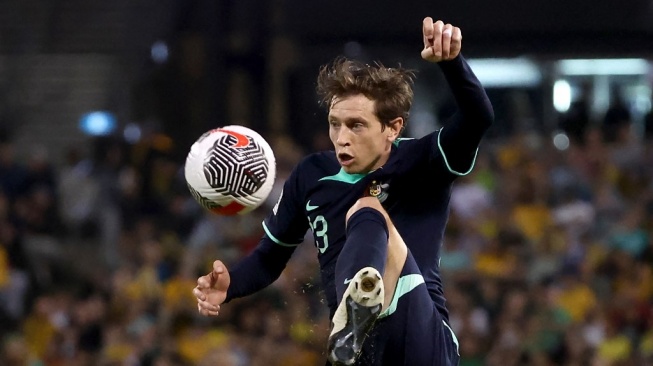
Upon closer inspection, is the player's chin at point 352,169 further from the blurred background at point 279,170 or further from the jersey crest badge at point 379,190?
the blurred background at point 279,170

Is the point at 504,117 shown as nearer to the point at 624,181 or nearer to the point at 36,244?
the point at 624,181

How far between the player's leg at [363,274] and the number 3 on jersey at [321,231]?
372 mm

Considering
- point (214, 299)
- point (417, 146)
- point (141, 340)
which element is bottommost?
point (141, 340)

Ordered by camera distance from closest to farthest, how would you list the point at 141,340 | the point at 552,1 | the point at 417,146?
the point at 417,146
the point at 141,340
the point at 552,1

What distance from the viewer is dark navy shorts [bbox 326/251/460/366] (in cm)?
463

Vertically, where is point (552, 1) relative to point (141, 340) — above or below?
above

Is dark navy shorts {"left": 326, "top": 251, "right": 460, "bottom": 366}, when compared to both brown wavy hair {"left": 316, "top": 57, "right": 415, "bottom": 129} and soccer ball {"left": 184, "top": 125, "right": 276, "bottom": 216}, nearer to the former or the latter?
brown wavy hair {"left": 316, "top": 57, "right": 415, "bottom": 129}

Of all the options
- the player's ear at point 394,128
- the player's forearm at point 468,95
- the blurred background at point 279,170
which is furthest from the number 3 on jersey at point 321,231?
the blurred background at point 279,170

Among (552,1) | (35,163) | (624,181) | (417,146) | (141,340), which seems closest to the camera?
(417,146)

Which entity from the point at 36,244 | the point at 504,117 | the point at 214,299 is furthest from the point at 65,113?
the point at 214,299

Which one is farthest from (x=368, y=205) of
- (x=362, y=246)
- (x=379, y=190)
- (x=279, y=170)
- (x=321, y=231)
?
(x=279, y=170)

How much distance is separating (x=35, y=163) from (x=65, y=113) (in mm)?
1494

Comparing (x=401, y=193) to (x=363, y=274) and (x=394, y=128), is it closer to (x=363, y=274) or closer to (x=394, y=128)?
(x=394, y=128)

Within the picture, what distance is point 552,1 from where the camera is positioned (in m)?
12.6
